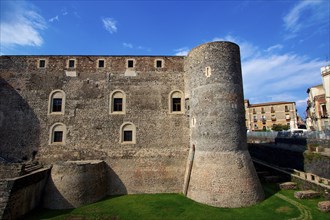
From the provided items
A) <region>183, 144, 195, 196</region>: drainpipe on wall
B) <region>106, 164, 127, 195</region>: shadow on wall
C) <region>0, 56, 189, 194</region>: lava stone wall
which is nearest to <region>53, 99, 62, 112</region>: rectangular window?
<region>0, 56, 189, 194</region>: lava stone wall

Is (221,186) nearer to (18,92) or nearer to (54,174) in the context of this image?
(54,174)

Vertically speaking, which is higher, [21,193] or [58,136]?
[58,136]

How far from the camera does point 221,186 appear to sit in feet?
45.1

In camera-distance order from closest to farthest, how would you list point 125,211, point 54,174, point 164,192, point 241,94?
point 125,211 < point 54,174 < point 241,94 < point 164,192

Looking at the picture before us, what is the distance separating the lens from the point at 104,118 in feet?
59.2

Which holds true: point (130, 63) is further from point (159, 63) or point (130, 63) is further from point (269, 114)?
point (269, 114)

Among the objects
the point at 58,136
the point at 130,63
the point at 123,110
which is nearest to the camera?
the point at 58,136

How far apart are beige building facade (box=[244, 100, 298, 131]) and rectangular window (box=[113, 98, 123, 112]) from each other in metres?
48.3

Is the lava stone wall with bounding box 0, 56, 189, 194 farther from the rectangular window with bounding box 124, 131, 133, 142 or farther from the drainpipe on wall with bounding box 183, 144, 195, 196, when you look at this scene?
the drainpipe on wall with bounding box 183, 144, 195, 196

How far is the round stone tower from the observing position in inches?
543

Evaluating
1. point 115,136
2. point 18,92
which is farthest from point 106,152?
point 18,92

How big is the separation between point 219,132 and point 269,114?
48359 millimetres

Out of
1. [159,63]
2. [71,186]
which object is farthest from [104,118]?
[159,63]

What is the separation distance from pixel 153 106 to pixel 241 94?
7.20 meters
